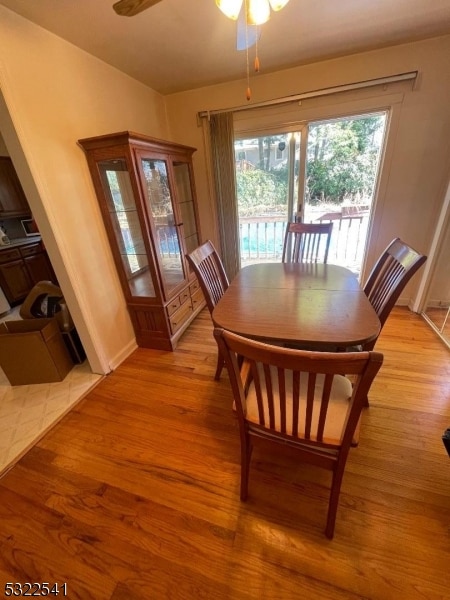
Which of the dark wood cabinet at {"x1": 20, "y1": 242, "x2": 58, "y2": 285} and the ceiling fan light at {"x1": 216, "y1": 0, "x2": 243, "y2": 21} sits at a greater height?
the ceiling fan light at {"x1": 216, "y1": 0, "x2": 243, "y2": 21}

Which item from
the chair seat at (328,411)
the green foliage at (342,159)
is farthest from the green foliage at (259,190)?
the chair seat at (328,411)

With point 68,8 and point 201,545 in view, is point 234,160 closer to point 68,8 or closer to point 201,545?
Answer: point 68,8

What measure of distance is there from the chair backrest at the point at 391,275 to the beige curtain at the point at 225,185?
1740 millimetres

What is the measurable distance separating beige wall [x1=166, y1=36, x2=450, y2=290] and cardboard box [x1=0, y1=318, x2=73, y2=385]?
246 centimetres

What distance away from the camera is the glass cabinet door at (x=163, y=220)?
79.6 inches

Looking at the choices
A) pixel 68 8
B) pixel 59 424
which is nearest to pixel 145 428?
pixel 59 424

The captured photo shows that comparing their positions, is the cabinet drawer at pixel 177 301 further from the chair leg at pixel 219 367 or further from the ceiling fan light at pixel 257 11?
the ceiling fan light at pixel 257 11

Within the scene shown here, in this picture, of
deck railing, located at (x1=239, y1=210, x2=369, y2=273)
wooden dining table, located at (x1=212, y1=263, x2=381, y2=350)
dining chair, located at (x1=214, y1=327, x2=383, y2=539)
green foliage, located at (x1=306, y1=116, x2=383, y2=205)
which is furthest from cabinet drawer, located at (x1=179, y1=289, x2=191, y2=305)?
green foliage, located at (x1=306, y1=116, x2=383, y2=205)

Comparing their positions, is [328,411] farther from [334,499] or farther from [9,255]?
[9,255]

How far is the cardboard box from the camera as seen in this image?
1854 millimetres

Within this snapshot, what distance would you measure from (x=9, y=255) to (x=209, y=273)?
3214 millimetres

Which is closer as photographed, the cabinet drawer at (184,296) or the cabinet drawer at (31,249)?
the cabinet drawer at (184,296)

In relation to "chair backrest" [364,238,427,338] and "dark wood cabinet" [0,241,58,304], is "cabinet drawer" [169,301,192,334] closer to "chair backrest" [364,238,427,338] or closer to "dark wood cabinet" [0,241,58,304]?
"chair backrest" [364,238,427,338]

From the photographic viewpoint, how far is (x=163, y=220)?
2.25 metres
